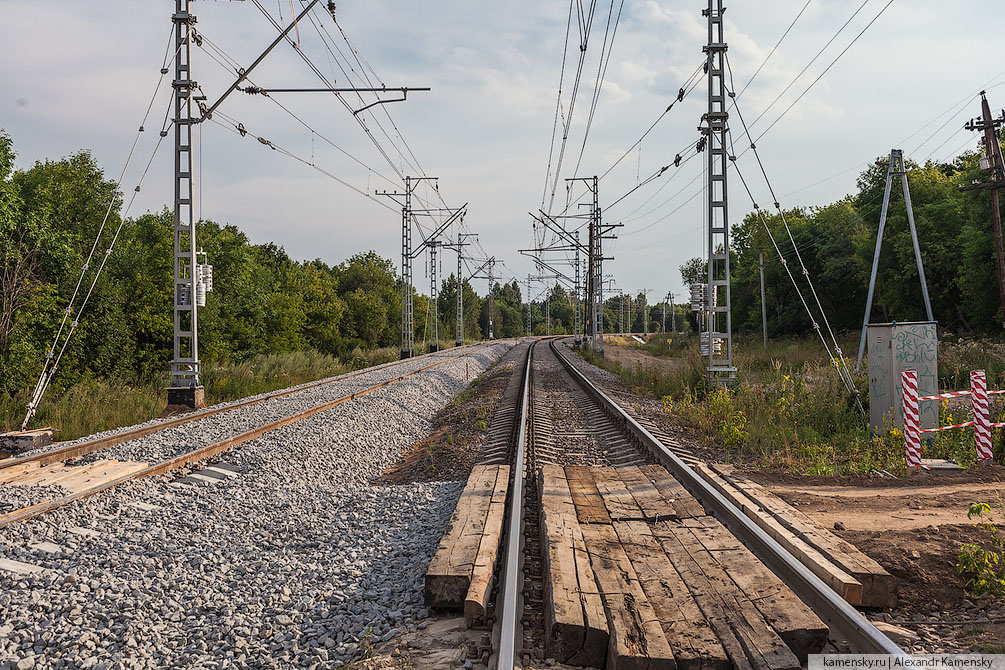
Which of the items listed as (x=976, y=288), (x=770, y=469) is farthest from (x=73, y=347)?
(x=976, y=288)

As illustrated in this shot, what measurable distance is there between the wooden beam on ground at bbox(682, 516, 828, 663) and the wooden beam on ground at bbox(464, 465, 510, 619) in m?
1.62

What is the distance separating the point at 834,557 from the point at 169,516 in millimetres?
6154

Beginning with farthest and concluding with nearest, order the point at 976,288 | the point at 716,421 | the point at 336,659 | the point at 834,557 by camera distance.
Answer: the point at 976,288 < the point at 716,421 < the point at 834,557 < the point at 336,659

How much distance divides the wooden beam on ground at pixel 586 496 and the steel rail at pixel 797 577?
41.2 inches

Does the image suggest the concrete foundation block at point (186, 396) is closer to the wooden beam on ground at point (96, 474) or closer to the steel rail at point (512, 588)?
the wooden beam on ground at point (96, 474)

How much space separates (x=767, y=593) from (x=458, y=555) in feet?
6.87

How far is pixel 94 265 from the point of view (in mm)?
24359

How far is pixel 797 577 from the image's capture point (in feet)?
14.6

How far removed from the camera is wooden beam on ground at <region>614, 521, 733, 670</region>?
11.0ft

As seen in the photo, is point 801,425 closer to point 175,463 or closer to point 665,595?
point 665,595

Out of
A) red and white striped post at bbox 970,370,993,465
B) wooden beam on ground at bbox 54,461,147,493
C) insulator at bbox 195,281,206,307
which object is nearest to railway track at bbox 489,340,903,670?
red and white striped post at bbox 970,370,993,465

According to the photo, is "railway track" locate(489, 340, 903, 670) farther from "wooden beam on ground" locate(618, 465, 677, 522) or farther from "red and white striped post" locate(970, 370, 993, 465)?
"red and white striped post" locate(970, 370, 993, 465)

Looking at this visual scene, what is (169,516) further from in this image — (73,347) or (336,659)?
(73,347)

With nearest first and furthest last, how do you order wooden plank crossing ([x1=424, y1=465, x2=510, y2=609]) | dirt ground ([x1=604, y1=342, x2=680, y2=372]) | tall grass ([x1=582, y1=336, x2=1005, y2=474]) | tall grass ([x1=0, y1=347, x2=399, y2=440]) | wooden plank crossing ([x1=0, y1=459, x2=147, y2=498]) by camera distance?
wooden plank crossing ([x1=424, y1=465, x2=510, y2=609])
wooden plank crossing ([x1=0, y1=459, x2=147, y2=498])
tall grass ([x1=582, y1=336, x2=1005, y2=474])
tall grass ([x1=0, y1=347, x2=399, y2=440])
dirt ground ([x1=604, y1=342, x2=680, y2=372])
